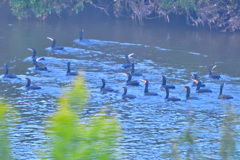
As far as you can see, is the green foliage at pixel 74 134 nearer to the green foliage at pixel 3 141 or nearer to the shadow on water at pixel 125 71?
the green foliage at pixel 3 141

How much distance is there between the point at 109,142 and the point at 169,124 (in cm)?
1521

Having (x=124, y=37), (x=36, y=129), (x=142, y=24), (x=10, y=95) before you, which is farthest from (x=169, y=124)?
(x=142, y=24)

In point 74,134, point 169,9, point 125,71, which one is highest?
point 169,9

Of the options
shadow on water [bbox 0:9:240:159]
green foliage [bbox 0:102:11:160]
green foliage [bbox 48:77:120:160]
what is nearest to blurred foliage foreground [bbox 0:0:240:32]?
shadow on water [bbox 0:9:240:159]

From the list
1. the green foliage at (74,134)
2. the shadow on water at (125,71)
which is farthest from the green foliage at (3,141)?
the shadow on water at (125,71)

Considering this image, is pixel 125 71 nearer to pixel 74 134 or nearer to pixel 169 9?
pixel 169 9

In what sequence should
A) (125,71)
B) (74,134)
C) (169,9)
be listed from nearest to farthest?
(74,134) → (125,71) → (169,9)

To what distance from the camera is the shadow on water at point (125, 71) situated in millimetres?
18469

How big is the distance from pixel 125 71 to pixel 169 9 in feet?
55.3

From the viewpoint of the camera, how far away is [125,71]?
96.7ft

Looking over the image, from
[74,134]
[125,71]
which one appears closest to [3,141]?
[74,134]

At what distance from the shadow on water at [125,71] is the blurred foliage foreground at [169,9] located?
1195 millimetres

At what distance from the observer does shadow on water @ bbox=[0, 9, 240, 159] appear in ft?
60.6

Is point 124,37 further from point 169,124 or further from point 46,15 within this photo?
point 169,124
